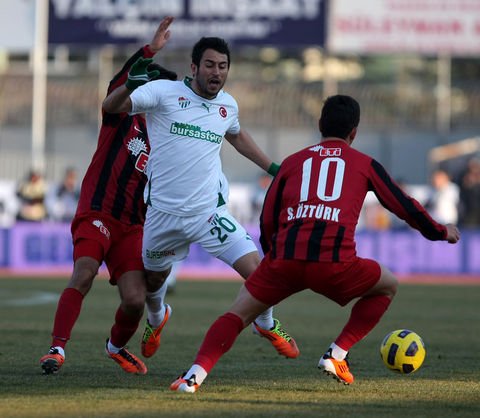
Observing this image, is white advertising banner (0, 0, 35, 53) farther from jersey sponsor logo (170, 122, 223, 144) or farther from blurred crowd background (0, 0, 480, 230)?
jersey sponsor logo (170, 122, 223, 144)

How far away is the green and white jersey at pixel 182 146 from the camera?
6.65 meters

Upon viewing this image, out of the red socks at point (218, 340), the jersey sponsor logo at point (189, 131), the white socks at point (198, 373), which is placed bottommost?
Answer: the white socks at point (198, 373)

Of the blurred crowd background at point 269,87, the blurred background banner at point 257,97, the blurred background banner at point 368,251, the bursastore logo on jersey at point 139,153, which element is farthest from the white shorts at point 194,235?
the blurred crowd background at point 269,87

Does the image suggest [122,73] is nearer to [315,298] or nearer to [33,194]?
[315,298]

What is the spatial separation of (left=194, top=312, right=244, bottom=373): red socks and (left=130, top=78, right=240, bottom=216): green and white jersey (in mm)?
1185

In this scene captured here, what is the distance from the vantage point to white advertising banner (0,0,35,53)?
2525 centimetres

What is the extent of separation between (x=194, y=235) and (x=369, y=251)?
12953 millimetres

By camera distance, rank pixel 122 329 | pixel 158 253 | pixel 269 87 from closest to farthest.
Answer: pixel 158 253 < pixel 122 329 < pixel 269 87

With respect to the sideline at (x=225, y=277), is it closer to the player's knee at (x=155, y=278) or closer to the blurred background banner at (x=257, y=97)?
the blurred background banner at (x=257, y=97)

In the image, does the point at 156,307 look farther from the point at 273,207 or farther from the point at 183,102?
the point at 273,207

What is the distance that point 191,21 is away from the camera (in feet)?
81.6

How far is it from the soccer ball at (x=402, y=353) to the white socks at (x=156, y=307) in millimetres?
1721

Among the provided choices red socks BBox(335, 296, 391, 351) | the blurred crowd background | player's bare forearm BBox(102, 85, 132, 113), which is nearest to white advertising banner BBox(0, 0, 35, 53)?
the blurred crowd background

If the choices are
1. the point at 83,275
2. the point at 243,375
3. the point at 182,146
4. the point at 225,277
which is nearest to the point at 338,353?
the point at 243,375
